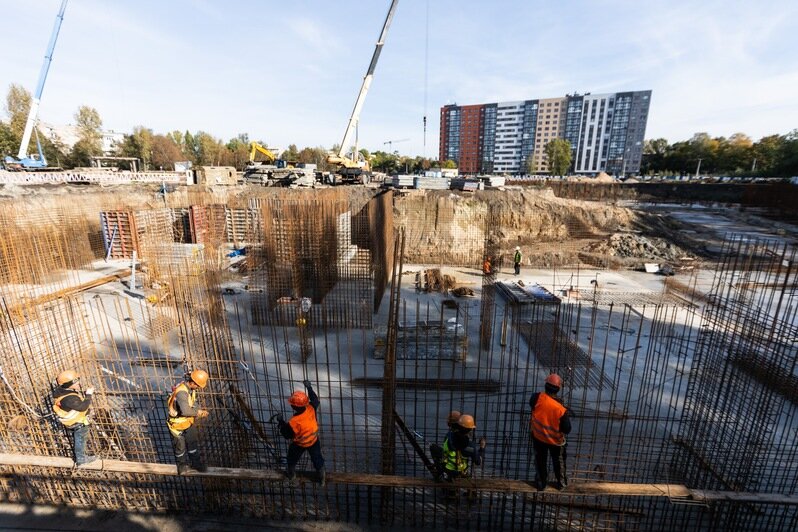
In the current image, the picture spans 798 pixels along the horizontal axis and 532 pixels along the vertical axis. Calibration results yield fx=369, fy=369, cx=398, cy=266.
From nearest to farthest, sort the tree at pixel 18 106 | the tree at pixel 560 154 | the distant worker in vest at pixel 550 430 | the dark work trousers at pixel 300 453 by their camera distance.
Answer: the distant worker in vest at pixel 550 430, the dark work trousers at pixel 300 453, the tree at pixel 18 106, the tree at pixel 560 154

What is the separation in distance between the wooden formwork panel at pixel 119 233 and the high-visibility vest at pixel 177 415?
13.5 m

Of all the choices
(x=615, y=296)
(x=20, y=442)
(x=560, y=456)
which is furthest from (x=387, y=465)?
(x=615, y=296)

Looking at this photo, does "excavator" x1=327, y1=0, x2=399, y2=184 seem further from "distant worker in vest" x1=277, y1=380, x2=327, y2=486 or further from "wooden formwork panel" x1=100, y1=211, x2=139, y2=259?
"distant worker in vest" x1=277, y1=380, x2=327, y2=486

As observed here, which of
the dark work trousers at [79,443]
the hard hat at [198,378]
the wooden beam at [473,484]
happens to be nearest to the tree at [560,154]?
the wooden beam at [473,484]

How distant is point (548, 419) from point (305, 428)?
228 cm

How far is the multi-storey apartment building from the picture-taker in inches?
3369

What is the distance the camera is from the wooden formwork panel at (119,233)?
1459cm

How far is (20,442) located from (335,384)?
14.1 ft

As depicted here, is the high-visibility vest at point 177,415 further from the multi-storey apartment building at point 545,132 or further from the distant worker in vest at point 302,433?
the multi-storey apartment building at point 545,132

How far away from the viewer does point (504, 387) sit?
6.88 metres

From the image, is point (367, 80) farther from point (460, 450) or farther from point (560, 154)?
point (560, 154)

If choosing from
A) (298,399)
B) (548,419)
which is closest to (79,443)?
(298,399)

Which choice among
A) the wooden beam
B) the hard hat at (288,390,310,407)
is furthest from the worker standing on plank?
the hard hat at (288,390,310,407)

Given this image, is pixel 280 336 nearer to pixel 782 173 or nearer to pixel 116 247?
pixel 116 247
